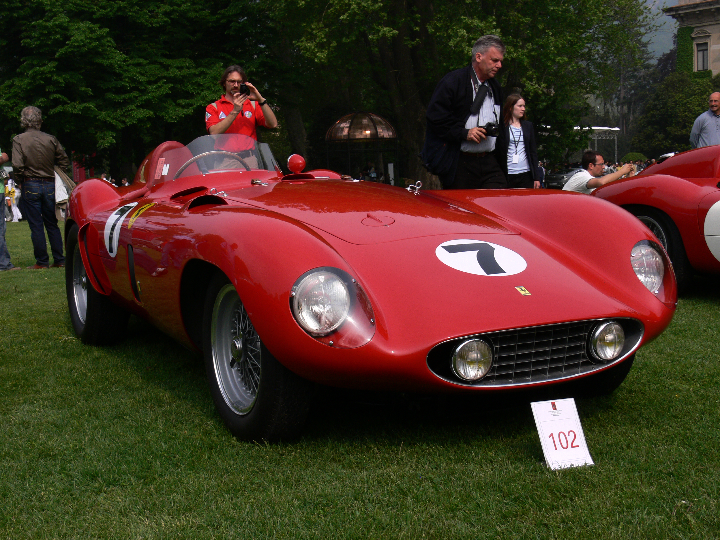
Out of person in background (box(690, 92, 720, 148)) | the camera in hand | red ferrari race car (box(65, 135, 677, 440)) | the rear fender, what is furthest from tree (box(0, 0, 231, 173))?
red ferrari race car (box(65, 135, 677, 440))

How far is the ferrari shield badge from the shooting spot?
269cm

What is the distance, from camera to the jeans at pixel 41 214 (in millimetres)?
8688

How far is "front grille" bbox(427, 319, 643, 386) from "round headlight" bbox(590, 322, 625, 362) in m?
0.02

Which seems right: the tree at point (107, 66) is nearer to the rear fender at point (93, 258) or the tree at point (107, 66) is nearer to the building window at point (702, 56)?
the rear fender at point (93, 258)

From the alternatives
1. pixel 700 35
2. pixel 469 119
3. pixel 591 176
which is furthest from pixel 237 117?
pixel 700 35

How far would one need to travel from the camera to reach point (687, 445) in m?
2.56

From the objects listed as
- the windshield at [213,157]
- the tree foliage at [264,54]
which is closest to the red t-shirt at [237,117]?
the windshield at [213,157]

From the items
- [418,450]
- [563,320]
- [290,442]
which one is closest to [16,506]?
[290,442]

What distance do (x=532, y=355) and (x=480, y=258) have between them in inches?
17.6

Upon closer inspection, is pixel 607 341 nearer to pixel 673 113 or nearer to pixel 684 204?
pixel 684 204

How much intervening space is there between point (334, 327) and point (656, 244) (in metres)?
1.51

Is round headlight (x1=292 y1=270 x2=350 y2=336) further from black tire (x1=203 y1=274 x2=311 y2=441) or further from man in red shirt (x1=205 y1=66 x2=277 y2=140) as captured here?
man in red shirt (x1=205 y1=66 x2=277 y2=140)

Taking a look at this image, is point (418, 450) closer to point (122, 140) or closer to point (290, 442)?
point (290, 442)

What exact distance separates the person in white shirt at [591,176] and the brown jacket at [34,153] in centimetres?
576
